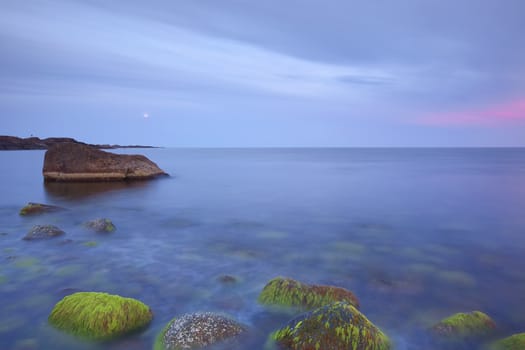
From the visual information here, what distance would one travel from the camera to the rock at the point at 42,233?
12284 mm

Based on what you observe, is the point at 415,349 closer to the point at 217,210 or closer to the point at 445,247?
the point at 445,247

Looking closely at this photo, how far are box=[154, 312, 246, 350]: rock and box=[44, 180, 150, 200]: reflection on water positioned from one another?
1954 centimetres

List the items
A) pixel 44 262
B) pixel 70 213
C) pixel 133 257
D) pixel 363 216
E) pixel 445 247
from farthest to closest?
pixel 363 216, pixel 70 213, pixel 445 247, pixel 133 257, pixel 44 262

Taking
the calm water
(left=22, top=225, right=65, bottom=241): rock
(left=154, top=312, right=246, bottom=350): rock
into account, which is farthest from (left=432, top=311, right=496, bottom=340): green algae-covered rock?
(left=22, top=225, right=65, bottom=241): rock

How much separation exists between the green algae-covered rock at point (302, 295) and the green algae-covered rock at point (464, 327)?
5.67 feet

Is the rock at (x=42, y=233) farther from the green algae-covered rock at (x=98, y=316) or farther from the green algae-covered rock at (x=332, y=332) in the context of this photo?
the green algae-covered rock at (x=332, y=332)

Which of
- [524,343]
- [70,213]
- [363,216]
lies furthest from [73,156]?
→ [524,343]

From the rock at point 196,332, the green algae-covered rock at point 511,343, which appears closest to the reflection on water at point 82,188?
the rock at point 196,332

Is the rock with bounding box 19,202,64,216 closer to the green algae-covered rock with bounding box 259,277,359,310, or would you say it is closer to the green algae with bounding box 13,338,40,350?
the green algae with bounding box 13,338,40,350

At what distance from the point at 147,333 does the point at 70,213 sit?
13694 millimetres

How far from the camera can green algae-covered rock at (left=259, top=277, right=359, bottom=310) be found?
738 centimetres

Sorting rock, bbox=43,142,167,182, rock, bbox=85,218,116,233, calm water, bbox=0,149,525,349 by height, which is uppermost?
rock, bbox=43,142,167,182

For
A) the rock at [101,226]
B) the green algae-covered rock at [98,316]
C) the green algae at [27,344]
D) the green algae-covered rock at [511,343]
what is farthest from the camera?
the rock at [101,226]

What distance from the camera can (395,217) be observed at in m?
18.5
